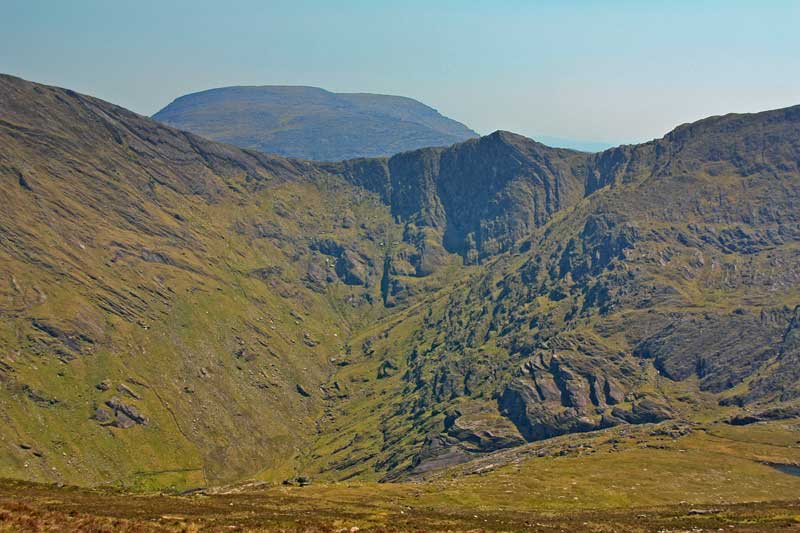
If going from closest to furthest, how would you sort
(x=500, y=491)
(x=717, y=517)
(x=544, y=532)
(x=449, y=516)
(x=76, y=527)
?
(x=76, y=527)
(x=544, y=532)
(x=717, y=517)
(x=449, y=516)
(x=500, y=491)

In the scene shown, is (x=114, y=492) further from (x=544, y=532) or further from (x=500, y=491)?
(x=500, y=491)

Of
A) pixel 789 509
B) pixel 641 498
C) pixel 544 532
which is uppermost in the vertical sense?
pixel 544 532

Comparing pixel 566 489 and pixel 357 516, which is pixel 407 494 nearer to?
pixel 566 489

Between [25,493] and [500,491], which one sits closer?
[25,493]

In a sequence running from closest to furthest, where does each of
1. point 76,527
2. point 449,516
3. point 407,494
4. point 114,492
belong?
point 76,527 → point 449,516 → point 114,492 → point 407,494

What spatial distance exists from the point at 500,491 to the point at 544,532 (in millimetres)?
107003

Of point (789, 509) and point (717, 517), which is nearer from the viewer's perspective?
point (717, 517)

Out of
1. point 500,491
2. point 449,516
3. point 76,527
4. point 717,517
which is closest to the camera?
point 76,527

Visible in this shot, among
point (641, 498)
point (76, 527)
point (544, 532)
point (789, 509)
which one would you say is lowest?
point (641, 498)

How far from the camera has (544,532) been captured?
8750cm

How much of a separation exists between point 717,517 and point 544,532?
3267cm

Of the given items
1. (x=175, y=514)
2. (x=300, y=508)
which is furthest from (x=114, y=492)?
(x=175, y=514)

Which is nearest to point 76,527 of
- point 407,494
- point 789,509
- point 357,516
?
point 357,516

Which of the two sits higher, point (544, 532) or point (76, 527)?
point (76, 527)
